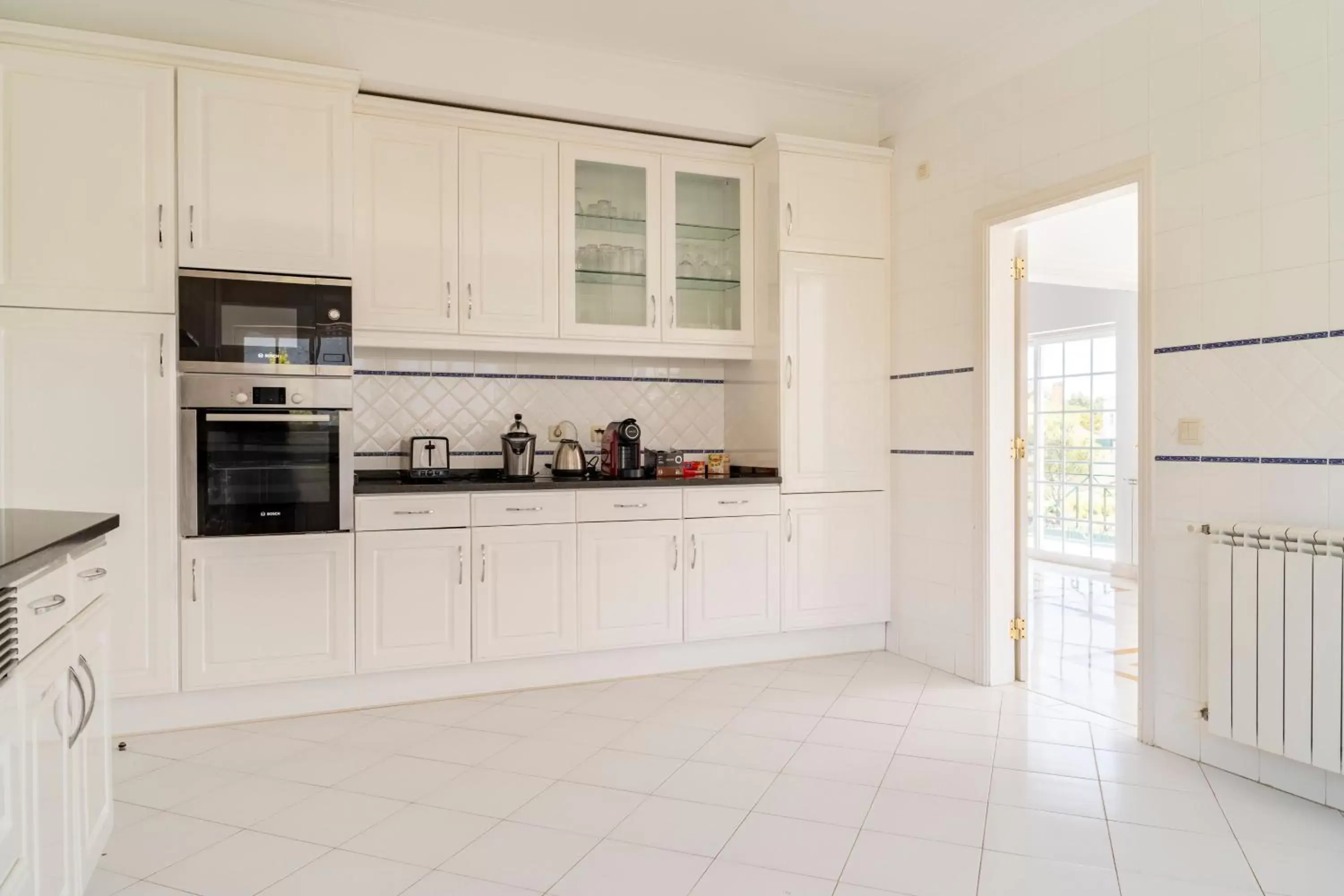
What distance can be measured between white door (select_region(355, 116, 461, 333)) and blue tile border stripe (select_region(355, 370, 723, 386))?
0.40 metres

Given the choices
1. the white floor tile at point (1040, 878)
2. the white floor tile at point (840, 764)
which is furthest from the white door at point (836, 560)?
the white floor tile at point (1040, 878)

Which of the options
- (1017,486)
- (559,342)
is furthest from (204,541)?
(1017,486)

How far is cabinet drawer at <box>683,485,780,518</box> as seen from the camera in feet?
12.3

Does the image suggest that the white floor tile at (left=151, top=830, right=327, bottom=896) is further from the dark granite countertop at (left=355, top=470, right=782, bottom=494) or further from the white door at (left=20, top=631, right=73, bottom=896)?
the dark granite countertop at (left=355, top=470, right=782, bottom=494)

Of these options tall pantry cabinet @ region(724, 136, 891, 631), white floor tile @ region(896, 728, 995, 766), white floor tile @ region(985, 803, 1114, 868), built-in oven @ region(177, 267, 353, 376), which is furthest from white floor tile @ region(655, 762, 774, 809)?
built-in oven @ region(177, 267, 353, 376)

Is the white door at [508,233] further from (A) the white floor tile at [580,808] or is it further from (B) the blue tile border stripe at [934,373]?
(A) the white floor tile at [580,808]

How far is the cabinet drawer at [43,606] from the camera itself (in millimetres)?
1380

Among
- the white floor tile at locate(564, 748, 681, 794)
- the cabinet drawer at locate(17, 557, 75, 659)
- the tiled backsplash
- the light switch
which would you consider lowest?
the white floor tile at locate(564, 748, 681, 794)

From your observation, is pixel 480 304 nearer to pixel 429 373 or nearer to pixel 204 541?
pixel 429 373

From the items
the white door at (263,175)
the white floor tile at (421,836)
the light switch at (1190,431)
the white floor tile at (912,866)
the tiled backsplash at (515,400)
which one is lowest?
the white floor tile at (421,836)

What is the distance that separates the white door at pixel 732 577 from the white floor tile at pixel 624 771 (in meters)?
1.00

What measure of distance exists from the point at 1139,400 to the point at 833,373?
4.68 ft

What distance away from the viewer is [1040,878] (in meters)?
2.00

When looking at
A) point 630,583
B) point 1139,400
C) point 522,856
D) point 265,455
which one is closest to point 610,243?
point 630,583
